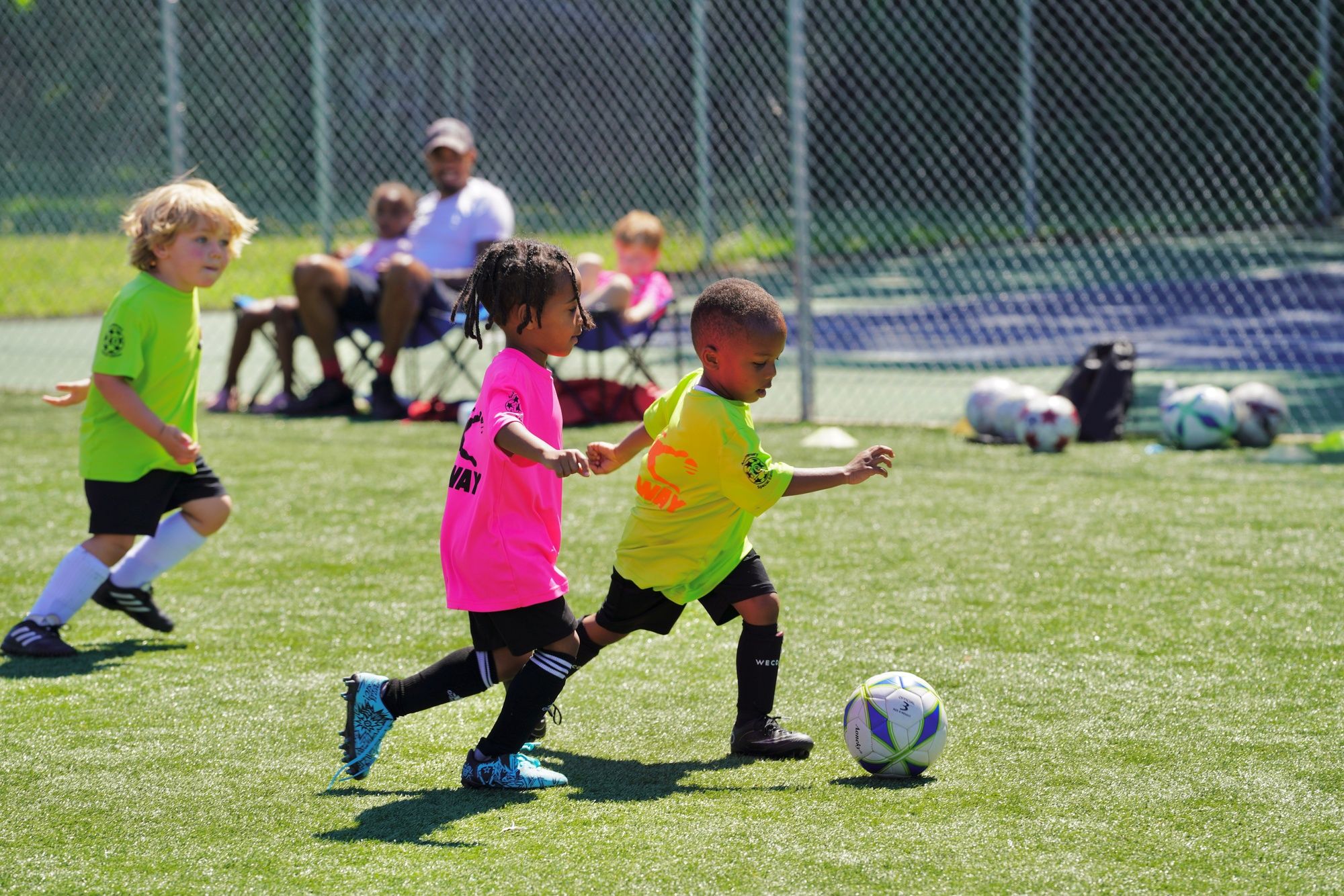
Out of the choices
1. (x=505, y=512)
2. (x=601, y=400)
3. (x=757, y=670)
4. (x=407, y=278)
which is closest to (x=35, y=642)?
(x=505, y=512)

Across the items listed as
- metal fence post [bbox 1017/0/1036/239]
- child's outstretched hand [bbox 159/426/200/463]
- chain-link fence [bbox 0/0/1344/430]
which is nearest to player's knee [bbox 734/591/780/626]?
child's outstretched hand [bbox 159/426/200/463]

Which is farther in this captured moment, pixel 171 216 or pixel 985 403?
pixel 985 403

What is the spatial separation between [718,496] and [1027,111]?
949cm

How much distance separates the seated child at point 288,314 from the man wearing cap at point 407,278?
4.5 inches

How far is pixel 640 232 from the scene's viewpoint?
908 centimetres

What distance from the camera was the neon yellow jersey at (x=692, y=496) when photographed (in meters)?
3.56

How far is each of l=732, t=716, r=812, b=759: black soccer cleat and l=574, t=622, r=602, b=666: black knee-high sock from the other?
1.43ft

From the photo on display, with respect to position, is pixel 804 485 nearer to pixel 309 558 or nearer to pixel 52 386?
pixel 309 558

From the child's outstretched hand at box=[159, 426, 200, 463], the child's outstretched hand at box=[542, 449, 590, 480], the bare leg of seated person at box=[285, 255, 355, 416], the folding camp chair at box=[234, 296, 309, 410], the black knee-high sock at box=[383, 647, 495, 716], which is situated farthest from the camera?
the folding camp chair at box=[234, 296, 309, 410]

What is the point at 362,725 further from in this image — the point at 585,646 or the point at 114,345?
the point at 114,345

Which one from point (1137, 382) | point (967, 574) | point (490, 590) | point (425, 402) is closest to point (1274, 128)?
point (1137, 382)

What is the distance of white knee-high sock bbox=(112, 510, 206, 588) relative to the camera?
4.88 metres

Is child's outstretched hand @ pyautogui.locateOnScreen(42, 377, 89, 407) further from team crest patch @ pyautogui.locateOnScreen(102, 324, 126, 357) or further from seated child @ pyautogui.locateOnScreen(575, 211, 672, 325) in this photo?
seated child @ pyautogui.locateOnScreen(575, 211, 672, 325)

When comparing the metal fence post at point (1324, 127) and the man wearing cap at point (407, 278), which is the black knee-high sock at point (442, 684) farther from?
the metal fence post at point (1324, 127)
